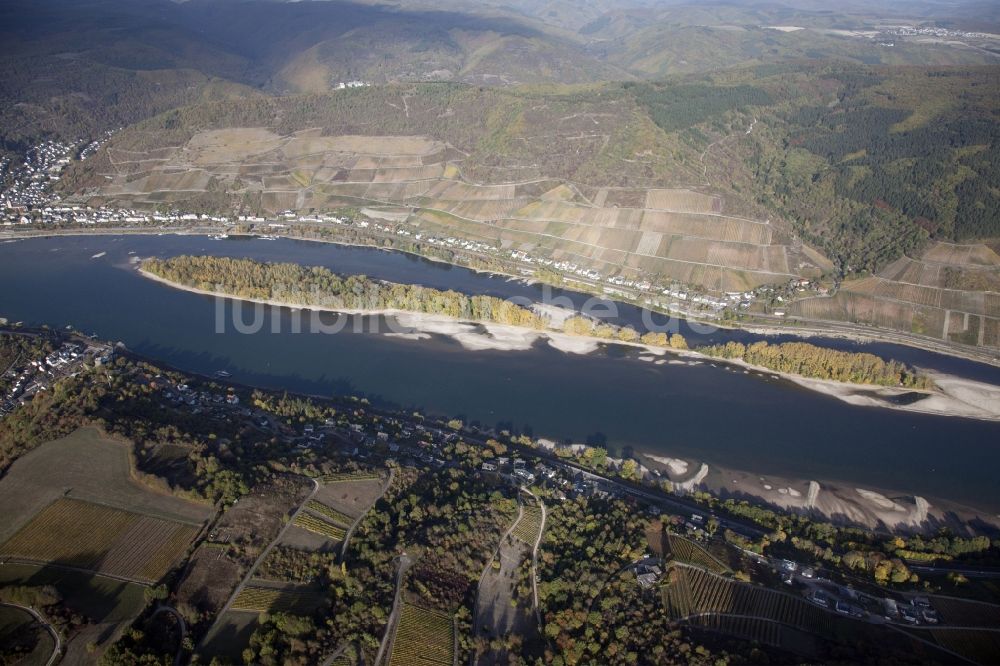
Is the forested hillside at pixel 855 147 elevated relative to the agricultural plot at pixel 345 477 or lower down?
elevated

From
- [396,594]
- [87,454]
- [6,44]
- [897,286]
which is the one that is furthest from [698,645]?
[6,44]

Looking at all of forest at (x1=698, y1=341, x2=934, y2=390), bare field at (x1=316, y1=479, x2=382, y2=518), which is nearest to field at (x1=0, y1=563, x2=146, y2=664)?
bare field at (x1=316, y1=479, x2=382, y2=518)

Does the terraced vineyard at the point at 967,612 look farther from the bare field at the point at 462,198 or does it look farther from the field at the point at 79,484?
the bare field at the point at 462,198

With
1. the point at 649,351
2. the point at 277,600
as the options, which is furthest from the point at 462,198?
the point at 277,600

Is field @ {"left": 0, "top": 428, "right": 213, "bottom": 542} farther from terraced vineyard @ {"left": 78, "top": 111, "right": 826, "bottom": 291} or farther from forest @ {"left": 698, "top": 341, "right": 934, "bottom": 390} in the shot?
terraced vineyard @ {"left": 78, "top": 111, "right": 826, "bottom": 291}

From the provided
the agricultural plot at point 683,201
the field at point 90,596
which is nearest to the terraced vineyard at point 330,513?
the field at point 90,596

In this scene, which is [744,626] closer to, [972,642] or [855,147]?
[972,642]

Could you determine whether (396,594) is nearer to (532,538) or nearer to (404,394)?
(532,538)
